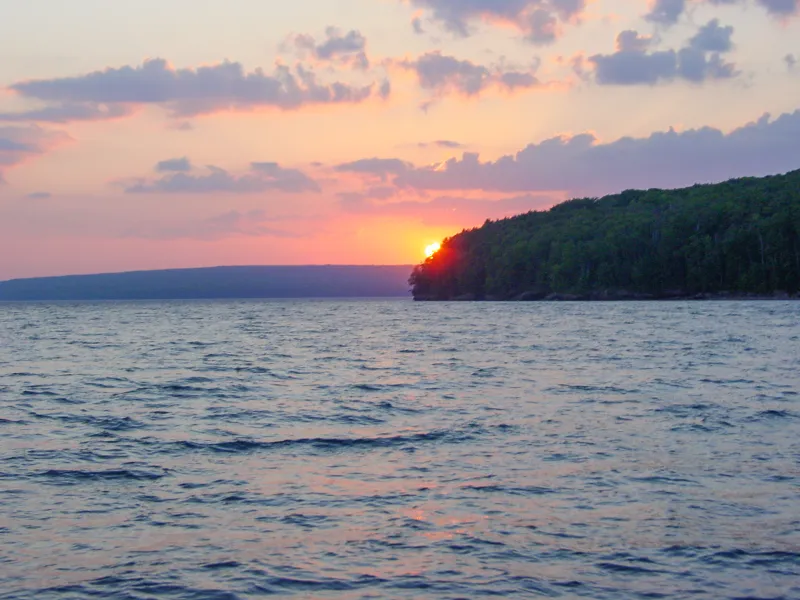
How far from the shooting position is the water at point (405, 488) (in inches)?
471

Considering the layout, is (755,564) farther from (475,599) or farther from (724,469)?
(724,469)

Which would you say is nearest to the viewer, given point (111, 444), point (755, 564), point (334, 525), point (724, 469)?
point (755, 564)

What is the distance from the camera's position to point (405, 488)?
661 inches

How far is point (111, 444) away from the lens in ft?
71.8

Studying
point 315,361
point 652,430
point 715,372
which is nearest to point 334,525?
point 652,430

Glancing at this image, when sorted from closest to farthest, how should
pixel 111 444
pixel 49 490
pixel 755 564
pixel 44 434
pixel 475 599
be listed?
pixel 475 599, pixel 755 564, pixel 49 490, pixel 111 444, pixel 44 434

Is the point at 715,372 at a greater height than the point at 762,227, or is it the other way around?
the point at 762,227

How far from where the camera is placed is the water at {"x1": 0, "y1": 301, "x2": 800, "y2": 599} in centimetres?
1196

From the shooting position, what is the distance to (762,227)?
188 metres

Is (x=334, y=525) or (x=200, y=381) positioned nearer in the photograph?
(x=334, y=525)

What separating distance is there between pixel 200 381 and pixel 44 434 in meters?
14.8

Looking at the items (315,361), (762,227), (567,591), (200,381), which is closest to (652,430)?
(567,591)

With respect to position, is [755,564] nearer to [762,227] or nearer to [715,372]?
[715,372]

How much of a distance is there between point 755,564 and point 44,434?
17.8 meters
